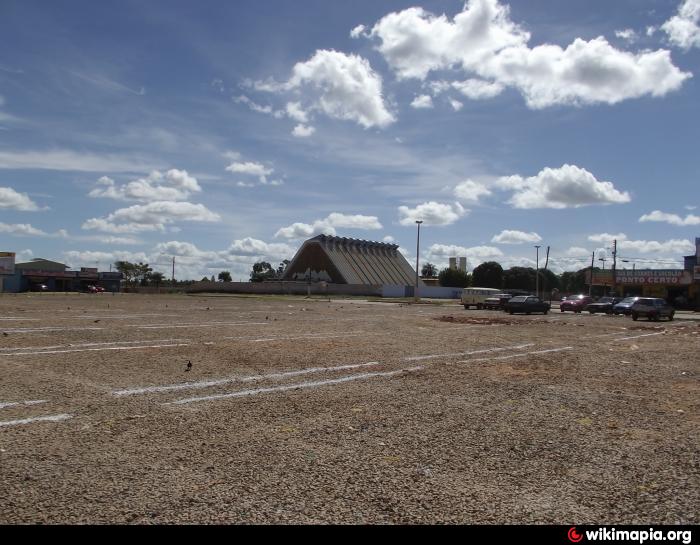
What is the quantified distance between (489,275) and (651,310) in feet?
299

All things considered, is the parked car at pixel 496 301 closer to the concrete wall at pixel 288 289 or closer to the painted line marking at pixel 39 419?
the painted line marking at pixel 39 419

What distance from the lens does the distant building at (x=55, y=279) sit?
310 feet

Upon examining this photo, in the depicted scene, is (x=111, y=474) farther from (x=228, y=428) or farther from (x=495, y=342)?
(x=495, y=342)

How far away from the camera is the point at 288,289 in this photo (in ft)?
324

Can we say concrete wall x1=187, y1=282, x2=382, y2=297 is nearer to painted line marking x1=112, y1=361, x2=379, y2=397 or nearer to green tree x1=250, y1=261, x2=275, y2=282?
green tree x1=250, y1=261, x2=275, y2=282

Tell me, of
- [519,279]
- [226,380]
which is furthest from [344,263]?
[226,380]

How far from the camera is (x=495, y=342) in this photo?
1811 cm

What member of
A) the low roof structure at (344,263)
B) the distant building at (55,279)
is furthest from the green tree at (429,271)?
the distant building at (55,279)

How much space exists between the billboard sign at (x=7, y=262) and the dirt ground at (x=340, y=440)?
93.2 m

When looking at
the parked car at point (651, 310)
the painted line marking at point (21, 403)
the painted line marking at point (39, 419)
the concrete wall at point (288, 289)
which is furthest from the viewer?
the concrete wall at point (288, 289)

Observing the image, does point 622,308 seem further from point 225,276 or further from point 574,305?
point 225,276

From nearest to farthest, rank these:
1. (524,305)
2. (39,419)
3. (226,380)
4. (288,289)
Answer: (39,419)
(226,380)
(524,305)
(288,289)
